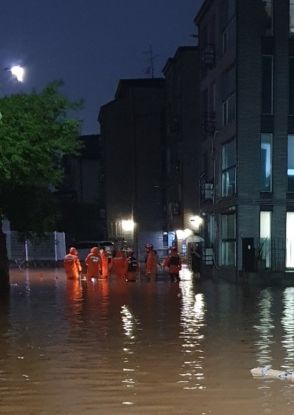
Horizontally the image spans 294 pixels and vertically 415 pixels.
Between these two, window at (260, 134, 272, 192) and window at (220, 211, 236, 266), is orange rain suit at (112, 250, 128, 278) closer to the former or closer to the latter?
window at (220, 211, 236, 266)

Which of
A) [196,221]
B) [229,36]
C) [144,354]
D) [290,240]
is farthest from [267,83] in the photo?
[144,354]

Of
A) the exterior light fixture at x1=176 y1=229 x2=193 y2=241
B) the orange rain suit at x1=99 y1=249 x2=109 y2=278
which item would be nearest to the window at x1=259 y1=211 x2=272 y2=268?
the orange rain suit at x1=99 y1=249 x2=109 y2=278

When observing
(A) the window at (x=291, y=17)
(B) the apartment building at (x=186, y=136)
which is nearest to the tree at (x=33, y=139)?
(A) the window at (x=291, y=17)

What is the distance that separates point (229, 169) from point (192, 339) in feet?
65.9

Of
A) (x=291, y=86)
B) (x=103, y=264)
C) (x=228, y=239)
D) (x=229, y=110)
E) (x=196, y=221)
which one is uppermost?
(x=291, y=86)

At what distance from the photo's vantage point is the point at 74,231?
2702 inches

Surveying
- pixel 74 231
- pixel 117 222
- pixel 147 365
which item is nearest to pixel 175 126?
pixel 117 222

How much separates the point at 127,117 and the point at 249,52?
3228cm

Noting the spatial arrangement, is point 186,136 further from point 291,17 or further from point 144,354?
point 144,354

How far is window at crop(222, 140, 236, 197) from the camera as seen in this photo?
3072 cm

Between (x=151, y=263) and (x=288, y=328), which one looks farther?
(x=151, y=263)

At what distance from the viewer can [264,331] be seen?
518 inches

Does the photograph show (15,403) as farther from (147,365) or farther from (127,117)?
(127,117)

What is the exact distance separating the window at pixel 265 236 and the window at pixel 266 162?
1.12 meters
